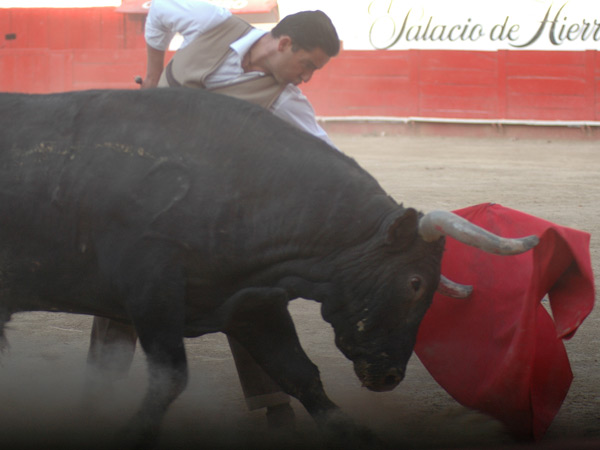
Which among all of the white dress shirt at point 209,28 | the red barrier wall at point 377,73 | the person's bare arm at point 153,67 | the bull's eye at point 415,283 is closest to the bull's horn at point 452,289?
the bull's eye at point 415,283

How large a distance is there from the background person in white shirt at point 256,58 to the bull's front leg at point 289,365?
222mm

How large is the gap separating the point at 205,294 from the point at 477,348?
78 centimetres

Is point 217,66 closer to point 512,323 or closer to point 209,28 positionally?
point 209,28

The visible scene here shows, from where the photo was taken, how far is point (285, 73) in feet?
7.92

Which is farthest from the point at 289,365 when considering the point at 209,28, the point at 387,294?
the point at 209,28

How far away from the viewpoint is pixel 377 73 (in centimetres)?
1354

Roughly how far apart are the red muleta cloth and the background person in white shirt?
488mm

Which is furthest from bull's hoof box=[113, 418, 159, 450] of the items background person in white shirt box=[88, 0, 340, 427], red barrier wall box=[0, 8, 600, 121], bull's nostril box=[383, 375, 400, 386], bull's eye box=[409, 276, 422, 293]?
red barrier wall box=[0, 8, 600, 121]

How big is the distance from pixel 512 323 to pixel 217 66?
1.03 metres

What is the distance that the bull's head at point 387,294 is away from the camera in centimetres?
217

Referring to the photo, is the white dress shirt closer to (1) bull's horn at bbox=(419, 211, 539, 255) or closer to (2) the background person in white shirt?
(2) the background person in white shirt

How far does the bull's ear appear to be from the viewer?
6.88ft

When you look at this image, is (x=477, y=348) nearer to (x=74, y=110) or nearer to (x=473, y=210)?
(x=473, y=210)

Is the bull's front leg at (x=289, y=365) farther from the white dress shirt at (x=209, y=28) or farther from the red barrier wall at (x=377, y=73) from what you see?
the red barrier wall at (x=377, y=73)
